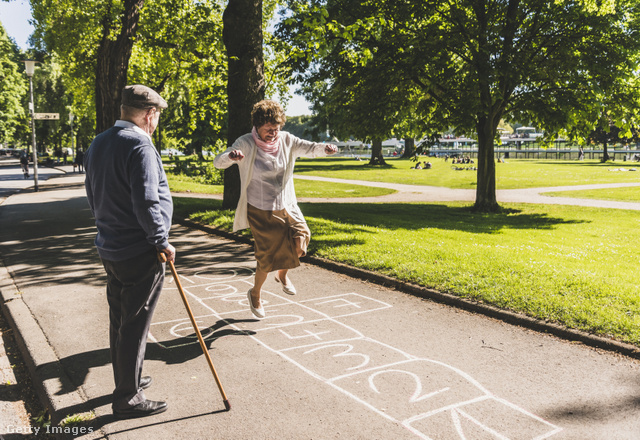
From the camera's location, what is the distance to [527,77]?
16.5 m

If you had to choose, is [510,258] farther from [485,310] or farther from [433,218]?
[433,218]

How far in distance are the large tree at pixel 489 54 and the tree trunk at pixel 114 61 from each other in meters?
4.75

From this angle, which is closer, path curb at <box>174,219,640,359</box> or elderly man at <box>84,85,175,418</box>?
elderly man at <box>84,85,175,418</box>

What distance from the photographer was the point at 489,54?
15.8 m

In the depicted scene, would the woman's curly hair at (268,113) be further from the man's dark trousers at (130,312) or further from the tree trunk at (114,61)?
the tree trunk at (114,61)

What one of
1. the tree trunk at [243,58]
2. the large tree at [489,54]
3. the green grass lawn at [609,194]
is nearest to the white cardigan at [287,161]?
the tree trunk at [243,58]

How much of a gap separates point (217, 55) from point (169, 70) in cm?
532

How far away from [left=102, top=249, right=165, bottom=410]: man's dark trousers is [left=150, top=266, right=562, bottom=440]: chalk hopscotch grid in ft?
4.72

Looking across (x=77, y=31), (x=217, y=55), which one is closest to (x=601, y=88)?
(x=217, y=55)

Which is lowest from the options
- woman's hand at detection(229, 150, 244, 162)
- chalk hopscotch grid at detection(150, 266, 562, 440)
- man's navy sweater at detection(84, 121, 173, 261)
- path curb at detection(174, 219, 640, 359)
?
chalk hopscotch grid at detection(150, 266, 562, 440)

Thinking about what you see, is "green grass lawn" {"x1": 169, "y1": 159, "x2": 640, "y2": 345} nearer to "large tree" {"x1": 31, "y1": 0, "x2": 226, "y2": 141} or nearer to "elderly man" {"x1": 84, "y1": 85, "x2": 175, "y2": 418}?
"large tree" {"x1": 31, "y1": 0, "x2": 226, "y2": 141}

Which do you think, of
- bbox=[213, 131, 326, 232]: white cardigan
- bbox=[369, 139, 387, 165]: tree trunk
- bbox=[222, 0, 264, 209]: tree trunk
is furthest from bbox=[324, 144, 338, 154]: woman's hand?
bbox=[369, 139, 387, 165]: tree trunk

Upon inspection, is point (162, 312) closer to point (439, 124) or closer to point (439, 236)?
point (439, 236)

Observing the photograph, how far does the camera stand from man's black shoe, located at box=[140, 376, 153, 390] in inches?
161
